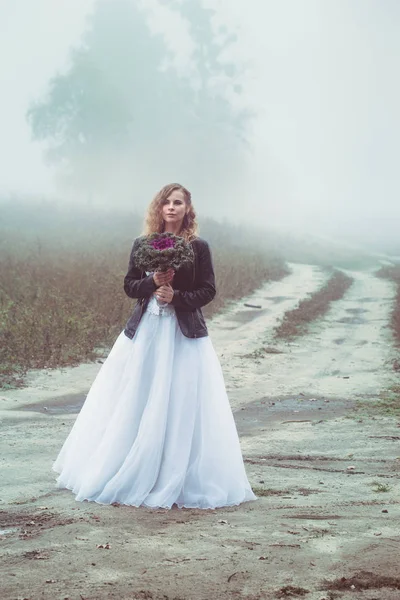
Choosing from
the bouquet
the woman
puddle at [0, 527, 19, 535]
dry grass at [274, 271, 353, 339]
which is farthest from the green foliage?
dry grass at [274, 271, 353, 339]

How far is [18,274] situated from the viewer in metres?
20.1

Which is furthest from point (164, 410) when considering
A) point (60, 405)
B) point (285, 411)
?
point (285, 411)

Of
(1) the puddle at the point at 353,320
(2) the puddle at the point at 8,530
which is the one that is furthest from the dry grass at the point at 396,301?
(2) the puddle at the point at 8,530

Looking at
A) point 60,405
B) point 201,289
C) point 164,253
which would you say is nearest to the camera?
point 164,253

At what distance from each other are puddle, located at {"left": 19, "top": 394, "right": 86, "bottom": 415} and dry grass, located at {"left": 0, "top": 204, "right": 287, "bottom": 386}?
3.50 ft

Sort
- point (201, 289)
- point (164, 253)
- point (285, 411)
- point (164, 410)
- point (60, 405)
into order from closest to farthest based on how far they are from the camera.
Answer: point (164, 253) < point (164, 410) < point (201, 289) < point (60, 405) < point (285, 411)

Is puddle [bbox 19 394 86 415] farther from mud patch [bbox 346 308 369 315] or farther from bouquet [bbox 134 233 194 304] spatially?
mud patch [bbox 346 308 369 315]

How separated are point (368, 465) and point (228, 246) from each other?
34.2 metres

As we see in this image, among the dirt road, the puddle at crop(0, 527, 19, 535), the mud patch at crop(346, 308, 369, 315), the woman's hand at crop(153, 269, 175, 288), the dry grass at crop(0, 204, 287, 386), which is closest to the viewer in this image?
the dirt road

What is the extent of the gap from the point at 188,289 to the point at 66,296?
38.9ft

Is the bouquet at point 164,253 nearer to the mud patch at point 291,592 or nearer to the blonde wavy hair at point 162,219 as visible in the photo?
the blonde wavy hair at point 162,219

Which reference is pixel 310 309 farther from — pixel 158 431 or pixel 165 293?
pixel 158 431

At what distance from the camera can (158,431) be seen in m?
5.46

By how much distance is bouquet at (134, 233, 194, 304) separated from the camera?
540 centimetres
